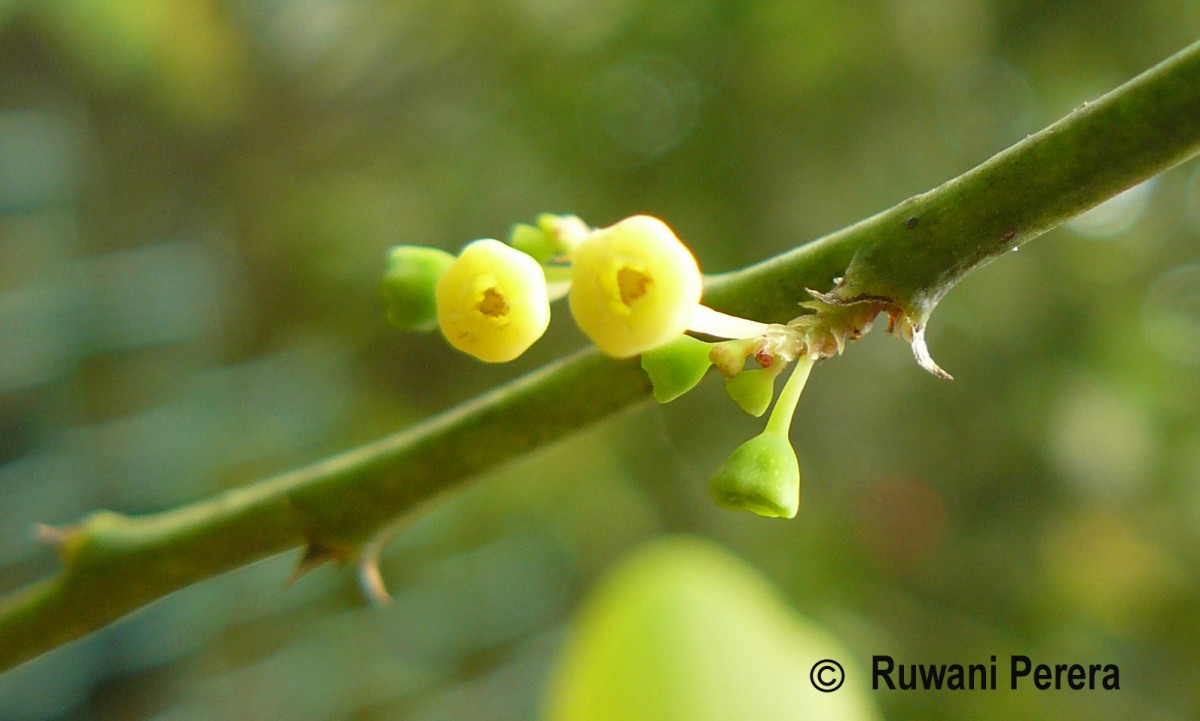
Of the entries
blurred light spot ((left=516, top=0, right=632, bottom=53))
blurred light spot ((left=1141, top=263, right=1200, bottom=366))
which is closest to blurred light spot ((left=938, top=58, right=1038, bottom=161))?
blurred light spot ((left=1141, top=263, right=1200, bottom=366))

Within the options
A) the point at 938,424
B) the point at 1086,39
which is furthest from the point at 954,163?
the point at 938,424

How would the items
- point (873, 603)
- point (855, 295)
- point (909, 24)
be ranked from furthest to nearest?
point (873, 603)
point (909, 24)
point (855, 295)

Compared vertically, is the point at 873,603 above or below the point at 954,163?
below

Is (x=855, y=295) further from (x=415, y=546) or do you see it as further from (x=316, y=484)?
(x=415, y=546)

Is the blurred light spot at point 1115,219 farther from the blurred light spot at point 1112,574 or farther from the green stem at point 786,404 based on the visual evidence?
the green stem at point 786,404
